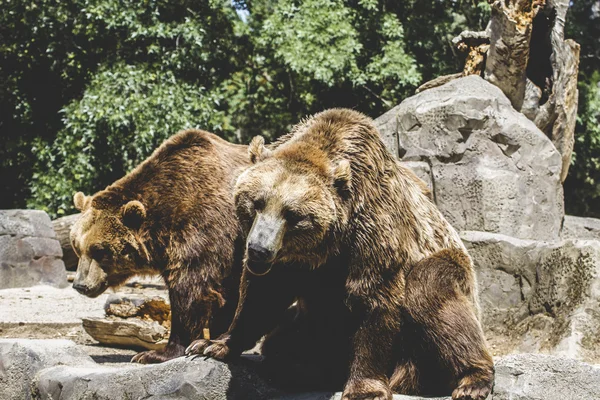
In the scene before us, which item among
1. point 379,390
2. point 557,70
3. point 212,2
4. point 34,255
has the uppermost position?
point 212,2

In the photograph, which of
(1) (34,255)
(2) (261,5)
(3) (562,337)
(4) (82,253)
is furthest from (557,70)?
(2) (261,5)

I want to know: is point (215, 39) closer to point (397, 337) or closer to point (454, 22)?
point (454, 22)

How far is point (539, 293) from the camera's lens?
19.7ft

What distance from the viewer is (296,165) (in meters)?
3.58

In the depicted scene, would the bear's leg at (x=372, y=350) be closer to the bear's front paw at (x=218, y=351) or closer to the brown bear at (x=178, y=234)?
the bear's front paw at (x=218, y=351)

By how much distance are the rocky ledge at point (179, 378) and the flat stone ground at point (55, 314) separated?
66 cm

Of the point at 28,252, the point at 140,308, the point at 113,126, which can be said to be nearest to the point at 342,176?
the point at 140,308

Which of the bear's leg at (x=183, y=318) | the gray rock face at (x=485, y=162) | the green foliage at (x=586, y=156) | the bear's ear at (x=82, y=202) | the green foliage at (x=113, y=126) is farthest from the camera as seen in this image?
the green foliage at (x=586, y=156)

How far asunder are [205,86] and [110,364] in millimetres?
9949

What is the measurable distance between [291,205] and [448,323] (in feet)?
3.20

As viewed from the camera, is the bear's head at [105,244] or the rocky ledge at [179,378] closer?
the rocky ledge at [179,378]

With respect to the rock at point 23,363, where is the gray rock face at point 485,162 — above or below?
above

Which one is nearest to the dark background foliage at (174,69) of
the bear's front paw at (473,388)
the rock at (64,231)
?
the rock at (64,231)

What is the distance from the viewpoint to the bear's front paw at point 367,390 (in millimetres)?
3506
